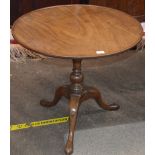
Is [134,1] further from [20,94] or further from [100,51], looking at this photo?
[100,51]

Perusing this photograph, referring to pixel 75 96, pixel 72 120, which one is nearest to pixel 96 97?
pixel 75 96

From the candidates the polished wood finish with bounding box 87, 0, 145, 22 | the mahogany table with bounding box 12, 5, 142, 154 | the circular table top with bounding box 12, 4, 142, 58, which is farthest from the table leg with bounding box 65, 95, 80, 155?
the polished wood finish with bounding box 87, 0, 145, 22

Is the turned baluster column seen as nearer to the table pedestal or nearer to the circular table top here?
the table pedestal

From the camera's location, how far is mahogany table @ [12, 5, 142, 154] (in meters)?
1.85

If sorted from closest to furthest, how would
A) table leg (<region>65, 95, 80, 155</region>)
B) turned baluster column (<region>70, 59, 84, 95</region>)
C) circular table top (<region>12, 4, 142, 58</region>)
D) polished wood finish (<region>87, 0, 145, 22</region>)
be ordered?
circular table top (<region>12, 4, 142, 58</region>)
table leg (<region>65, 95, 80, 155</region>)
turned baluster column (<region>70, 59, 84, 95</region>)
polished wood finish (<region>87, 0, 145, 22</region>)

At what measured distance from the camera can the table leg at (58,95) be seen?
234cm

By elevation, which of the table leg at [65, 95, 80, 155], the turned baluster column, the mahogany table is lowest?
the table leg at [65, 95, 80, 155]

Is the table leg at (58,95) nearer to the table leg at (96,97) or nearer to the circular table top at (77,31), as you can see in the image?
the table leg at (96,97)

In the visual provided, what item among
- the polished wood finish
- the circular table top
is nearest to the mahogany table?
the circular table top

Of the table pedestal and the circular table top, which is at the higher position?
the circular table top

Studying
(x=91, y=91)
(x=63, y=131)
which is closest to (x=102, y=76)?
(x=91, y=91)

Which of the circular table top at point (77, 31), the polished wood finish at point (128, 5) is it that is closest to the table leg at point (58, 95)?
the circular table top at point (77, 31)

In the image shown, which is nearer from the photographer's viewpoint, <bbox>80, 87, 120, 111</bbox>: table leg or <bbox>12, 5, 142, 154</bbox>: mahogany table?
<bbox>12, 5, 142, 154</bbox>: mahogany table

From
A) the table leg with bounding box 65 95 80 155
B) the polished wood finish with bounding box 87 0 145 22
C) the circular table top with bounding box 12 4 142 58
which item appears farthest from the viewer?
the polished wood finish with bounding box 87 0 145 22
